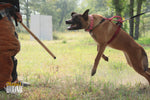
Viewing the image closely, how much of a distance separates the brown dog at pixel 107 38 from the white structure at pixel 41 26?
50.0 ft

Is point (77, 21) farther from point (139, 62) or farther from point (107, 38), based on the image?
point (139, 62)

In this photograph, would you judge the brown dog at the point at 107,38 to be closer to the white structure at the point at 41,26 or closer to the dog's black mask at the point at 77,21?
the dog's black mask at the point at 77,21

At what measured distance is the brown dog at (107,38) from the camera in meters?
2.67

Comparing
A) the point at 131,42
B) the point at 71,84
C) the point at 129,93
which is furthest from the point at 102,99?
the point at 131,42

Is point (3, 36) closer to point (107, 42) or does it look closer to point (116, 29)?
point (107, 42)

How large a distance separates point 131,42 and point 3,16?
2255mm

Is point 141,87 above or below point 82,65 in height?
above

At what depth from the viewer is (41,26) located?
17500 mm

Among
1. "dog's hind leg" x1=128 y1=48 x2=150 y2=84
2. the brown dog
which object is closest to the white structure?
the brown dog

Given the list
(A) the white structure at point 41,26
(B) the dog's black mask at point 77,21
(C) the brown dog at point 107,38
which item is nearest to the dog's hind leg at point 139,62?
(C) the brown dog at point 107,38

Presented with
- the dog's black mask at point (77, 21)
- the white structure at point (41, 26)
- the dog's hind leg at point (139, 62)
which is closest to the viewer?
the dog's black mask at point (77, 21)

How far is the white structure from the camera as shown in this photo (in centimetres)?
1731

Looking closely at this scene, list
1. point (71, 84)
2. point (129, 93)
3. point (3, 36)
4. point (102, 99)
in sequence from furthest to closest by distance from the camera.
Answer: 1. point (71, 84)
2. point (129, 93)
3. point (102, 99)
4. point (3, 36)

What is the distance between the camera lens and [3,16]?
224 cm
